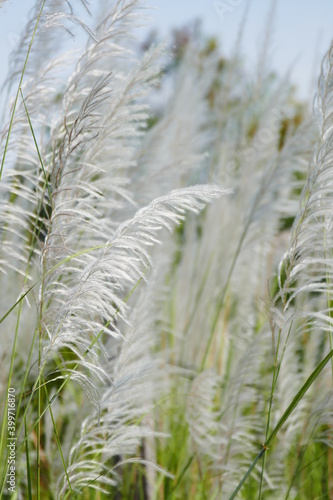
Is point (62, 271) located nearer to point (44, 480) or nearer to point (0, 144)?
point (0, 144)

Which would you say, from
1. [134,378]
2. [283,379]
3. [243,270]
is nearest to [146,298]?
[134,378]

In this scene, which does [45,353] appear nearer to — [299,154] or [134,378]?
[134,378]

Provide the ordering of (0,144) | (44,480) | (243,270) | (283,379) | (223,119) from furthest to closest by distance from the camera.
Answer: (223,119) → (243,270) → (283,379) → (44,480) → (0,144)

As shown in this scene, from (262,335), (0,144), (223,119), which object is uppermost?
(223,119)

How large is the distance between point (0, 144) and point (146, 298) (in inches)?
21.5

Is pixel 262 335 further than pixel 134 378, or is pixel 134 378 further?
pixel 262 335

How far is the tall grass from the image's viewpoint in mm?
1219

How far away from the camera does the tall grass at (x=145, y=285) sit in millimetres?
1219

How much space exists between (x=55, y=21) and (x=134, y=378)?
0.81 meters

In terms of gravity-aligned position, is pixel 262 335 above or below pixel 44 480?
above

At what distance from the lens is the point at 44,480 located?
2352mm

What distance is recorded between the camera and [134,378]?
1.48 m

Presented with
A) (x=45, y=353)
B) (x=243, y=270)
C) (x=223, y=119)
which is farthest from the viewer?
(x=223, y=119)

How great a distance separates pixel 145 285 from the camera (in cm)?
192
